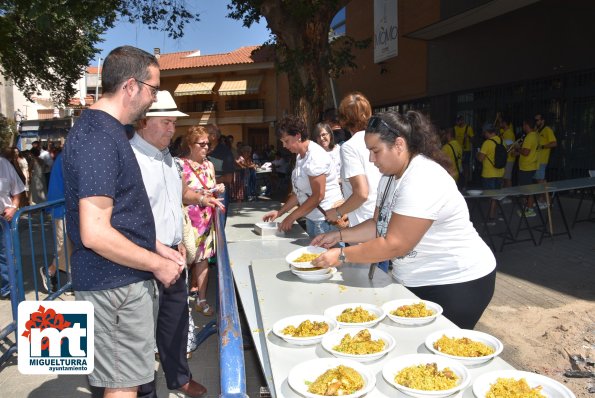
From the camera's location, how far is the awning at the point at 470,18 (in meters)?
9.88

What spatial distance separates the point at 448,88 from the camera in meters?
13.7

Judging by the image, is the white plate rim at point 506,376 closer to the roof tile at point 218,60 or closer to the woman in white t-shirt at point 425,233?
the woman in white t-shirt at point 425,233

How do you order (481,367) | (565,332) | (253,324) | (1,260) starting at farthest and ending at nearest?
(1,260) < (565,332) < (253,324) < (481,367)

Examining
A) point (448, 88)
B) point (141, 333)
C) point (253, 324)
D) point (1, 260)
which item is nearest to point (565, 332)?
point (253, 324)

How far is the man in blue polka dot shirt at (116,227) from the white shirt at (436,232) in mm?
1102

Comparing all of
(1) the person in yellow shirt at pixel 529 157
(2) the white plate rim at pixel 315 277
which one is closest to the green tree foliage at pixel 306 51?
(1) the person in yellow shirt at pixel 529 157

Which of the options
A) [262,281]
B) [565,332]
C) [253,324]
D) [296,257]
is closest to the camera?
Answer: [253,324]

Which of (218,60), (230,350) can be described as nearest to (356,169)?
(230,350)

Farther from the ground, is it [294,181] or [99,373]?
[294,181]

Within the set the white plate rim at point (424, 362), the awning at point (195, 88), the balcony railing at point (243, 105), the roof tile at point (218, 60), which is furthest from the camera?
the balcony railing at point (243, 105)

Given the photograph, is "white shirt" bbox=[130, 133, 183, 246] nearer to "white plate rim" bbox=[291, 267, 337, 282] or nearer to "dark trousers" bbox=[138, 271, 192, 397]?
"dark trousers" bbox=[138, 271, 192, 397]

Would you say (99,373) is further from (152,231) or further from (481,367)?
(481,367)

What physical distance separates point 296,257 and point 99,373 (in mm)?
1286

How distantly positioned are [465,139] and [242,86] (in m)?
21.0
